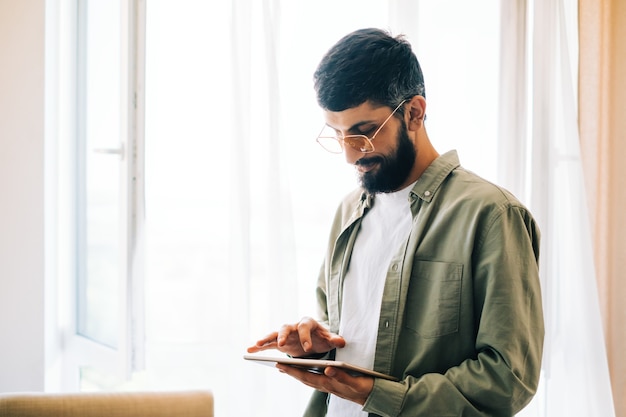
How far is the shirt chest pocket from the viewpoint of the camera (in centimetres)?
115

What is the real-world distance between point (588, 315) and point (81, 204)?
1949mm

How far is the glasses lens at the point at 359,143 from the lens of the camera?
4.17ft

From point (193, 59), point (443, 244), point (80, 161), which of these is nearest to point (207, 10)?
point (193, 59)

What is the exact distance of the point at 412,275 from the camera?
1.22 meters

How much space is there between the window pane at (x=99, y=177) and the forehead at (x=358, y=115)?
1109 mm

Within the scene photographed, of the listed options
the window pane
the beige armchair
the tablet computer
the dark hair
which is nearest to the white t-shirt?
the tablet computer

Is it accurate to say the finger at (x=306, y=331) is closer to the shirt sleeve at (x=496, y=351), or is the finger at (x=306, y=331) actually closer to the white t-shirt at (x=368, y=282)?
the white t-shirt at (x=368, y=282)

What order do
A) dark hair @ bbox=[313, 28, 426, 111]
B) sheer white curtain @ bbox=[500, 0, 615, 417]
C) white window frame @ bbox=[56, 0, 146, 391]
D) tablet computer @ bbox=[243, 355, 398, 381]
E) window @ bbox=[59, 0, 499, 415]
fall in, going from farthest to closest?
sheer white curtain @ bbox=[500, 0, 615, 417]
window @ bbox=[59, 0, 499, 415]
white window frame @ bbox=[56, 0, 146, 391]
dark hair @ bbox=[313, 28, 426, 111]
tablet computer @ bbox=[243, 355, 398, 381]

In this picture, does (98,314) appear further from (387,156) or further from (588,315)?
(588,315)

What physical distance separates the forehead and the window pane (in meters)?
1.11

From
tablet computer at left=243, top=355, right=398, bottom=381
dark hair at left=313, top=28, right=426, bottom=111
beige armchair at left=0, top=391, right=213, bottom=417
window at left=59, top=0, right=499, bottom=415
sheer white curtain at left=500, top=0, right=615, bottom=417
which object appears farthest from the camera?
sheer white curtain at left=500, top=0, right=615, bottom=417

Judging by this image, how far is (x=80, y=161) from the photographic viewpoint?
243cm

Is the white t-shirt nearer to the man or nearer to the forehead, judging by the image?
the man
